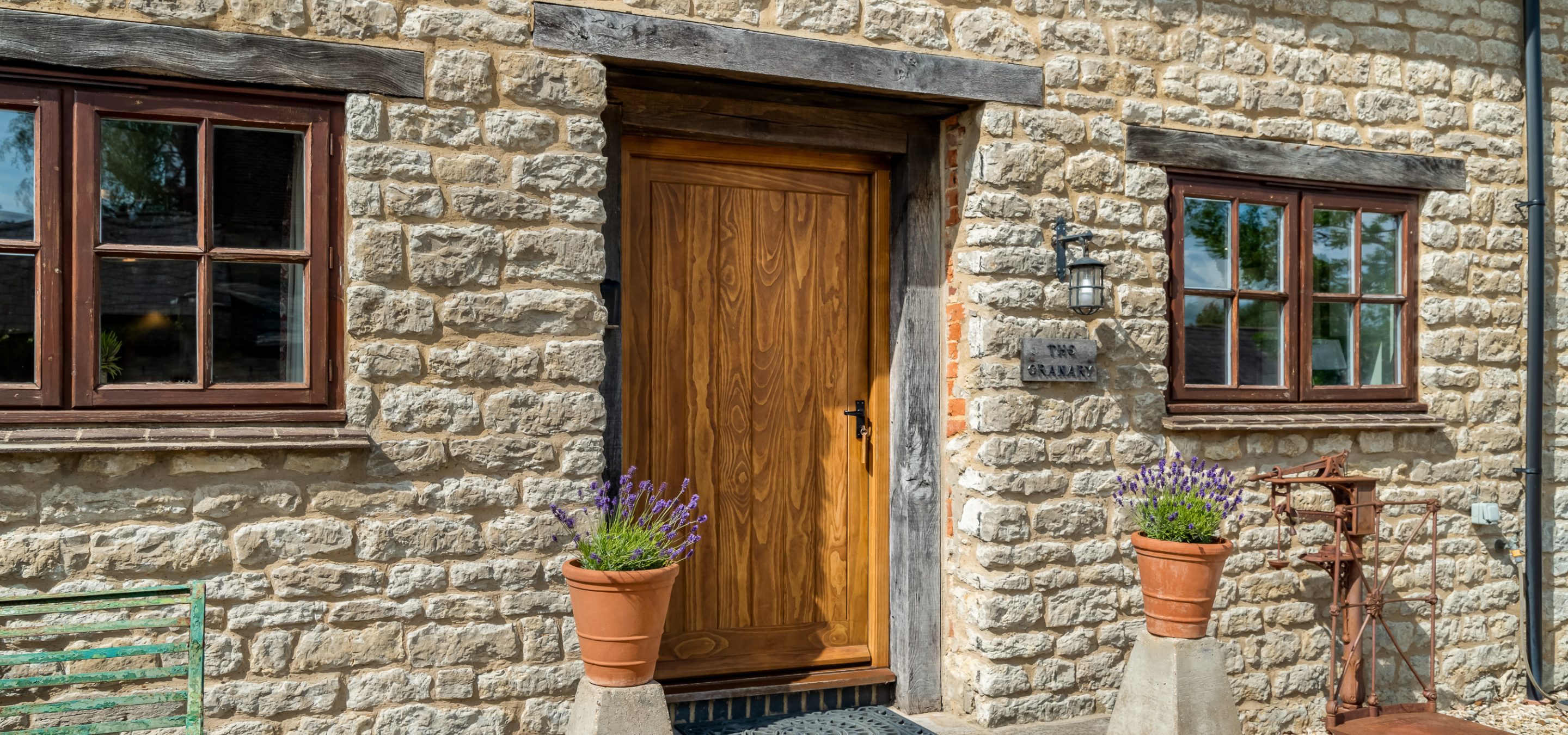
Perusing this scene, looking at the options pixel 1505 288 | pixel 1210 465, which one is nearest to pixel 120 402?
pixel 1210 465

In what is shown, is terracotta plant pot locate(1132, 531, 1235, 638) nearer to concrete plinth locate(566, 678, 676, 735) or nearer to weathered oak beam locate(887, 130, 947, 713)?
weathered oak beam locate(887, 130, 947, 713)

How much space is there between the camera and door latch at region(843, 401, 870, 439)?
479 cm

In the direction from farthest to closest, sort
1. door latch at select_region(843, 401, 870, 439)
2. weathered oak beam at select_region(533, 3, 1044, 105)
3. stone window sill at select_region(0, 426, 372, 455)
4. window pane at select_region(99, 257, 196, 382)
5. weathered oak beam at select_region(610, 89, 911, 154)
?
door latch at select_region(843, 401, 870, 439) → weathered oak beam at select_region(610, 89, 911, 154) → weathered oak beam at select_region(533, 3, 1044, 105) → window pane at select_region(99, 257, 196, 382) → stone window sill at select_region(0, 426, 372, 455)

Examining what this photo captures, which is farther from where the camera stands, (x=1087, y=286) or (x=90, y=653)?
(x=1087, y=286)

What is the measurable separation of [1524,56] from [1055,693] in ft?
12.9

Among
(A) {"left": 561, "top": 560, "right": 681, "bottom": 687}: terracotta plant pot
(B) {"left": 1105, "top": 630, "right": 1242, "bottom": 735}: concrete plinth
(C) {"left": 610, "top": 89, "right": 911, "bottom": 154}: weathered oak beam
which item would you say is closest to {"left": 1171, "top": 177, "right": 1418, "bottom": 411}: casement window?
(B) {"left": 1105, "top": 630, "right": 1242, "bottom": 735}: concrete plinth

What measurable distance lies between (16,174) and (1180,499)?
4.12 m

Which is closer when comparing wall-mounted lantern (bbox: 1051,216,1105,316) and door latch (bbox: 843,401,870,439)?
wall-mounted lantern (bbox: 1051,216,1105,316)

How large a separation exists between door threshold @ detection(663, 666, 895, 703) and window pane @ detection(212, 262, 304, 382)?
1.90 m

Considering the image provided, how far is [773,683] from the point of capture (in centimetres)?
459

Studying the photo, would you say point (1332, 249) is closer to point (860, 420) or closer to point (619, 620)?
point (860, 420)

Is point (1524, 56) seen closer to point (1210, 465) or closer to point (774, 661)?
point (1210, 465)

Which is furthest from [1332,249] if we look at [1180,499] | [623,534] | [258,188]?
[258,188]

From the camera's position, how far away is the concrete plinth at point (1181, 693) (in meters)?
4.03
